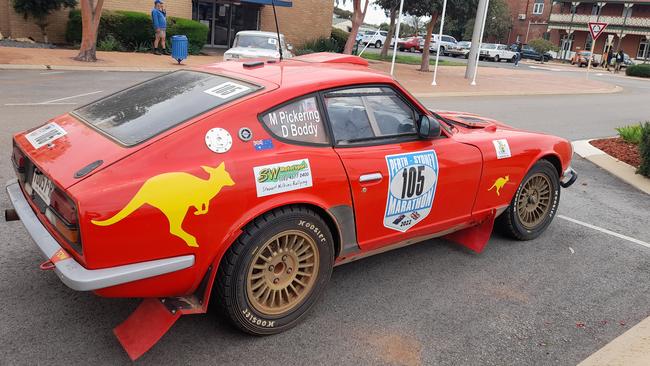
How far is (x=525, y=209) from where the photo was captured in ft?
16.1

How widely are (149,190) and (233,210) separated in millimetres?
451

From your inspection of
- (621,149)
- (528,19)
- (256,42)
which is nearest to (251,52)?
(256,42)

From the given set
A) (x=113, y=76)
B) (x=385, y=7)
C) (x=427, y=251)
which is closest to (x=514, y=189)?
(x=427, y=251)

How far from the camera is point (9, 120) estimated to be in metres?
8.25

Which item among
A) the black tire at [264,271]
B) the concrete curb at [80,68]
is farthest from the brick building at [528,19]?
the black tire at [264,271]

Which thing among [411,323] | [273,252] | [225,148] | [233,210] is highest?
[225,148]

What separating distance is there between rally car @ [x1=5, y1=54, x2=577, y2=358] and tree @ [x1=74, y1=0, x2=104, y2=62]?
48.7ft

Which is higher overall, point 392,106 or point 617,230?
point 392,106

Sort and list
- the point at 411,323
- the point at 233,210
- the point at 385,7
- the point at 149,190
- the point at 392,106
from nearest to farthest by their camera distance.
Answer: the point at 149,190 < the point at 233,210 < the point at 411,323 < the point at 392,106 < the point at 385,7

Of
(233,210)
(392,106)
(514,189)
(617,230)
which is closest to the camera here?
(233,210)

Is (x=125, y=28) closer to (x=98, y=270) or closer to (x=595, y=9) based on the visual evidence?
(x=98, y=270)

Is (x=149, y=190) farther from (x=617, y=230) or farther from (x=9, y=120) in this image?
(x=9, y=120)

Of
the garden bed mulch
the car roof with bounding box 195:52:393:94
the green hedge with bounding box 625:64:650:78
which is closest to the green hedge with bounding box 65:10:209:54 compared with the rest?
the garden bed mulch

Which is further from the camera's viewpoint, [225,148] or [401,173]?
[401,173]
